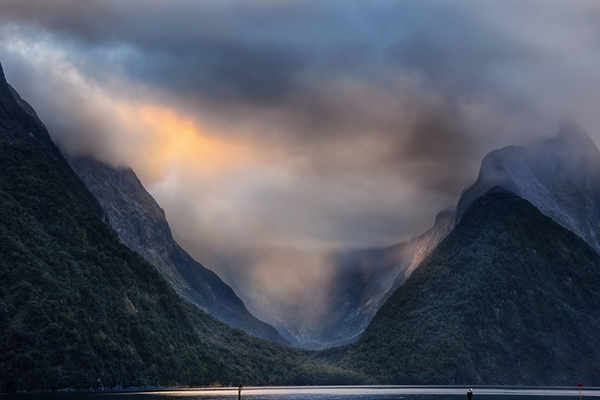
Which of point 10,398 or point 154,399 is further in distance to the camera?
point 154,399

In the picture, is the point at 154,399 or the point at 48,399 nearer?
the point at 48,399

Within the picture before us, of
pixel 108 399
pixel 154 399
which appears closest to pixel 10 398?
pixel 108 399

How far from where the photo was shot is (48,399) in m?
174

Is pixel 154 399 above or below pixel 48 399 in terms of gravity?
above

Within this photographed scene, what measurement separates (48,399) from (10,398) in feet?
35.0

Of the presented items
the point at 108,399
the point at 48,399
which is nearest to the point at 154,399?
the point at 108,399

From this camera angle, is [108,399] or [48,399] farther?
[108,399]

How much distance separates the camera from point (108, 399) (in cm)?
18675

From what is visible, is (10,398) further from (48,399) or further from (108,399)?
(108,399)

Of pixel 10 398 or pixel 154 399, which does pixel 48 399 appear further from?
pixel 154 399

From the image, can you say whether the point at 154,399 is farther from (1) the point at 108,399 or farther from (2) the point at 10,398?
(2) the point at 10,398

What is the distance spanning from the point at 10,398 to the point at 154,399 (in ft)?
123

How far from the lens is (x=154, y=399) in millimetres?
193500

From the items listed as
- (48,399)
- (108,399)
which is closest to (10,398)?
(48,399)
